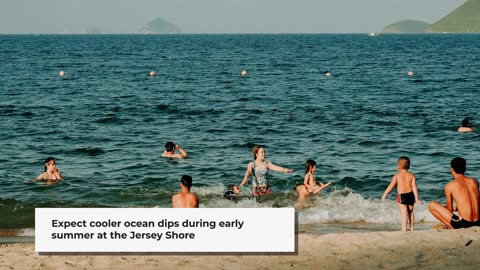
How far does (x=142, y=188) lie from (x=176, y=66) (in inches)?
2458

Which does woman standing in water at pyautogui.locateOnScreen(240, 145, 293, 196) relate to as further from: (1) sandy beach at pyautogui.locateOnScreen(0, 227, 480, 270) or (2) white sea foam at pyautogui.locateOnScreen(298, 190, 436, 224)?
(1) sandy beach at pyautogui.locateOnScreen(0, 227, 480, 270)

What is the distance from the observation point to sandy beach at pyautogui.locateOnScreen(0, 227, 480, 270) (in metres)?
11.5

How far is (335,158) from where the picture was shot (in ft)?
85.6

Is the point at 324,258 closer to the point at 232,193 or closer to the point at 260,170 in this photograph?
the point at 260,170

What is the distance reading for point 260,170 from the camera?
18.8 metres

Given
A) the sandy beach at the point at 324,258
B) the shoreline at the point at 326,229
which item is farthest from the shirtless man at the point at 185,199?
the shoreline at the point at 326,229

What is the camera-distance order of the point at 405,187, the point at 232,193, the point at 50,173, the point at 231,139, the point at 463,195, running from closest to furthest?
the point at 463,195, the point at 405,187, the point at 232,193, the point at 50,173, the point at 231,139

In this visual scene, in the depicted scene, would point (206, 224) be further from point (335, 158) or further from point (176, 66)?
point (176, 66)

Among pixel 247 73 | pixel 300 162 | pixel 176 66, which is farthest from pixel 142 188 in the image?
pixel 176 66
